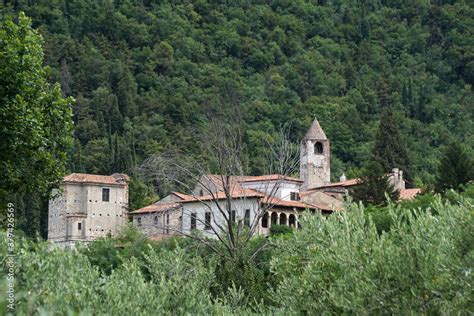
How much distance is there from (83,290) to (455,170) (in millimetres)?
53772

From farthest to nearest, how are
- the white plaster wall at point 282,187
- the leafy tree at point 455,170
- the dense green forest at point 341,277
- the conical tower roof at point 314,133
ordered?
the conical tower roof at point 314,133
the white plaster wall at point 282,187
the leafy tree at point 455,170
the dense green forest at point 341,277

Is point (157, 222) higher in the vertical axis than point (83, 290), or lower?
higher

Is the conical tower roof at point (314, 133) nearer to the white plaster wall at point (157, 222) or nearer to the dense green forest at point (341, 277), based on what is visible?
the white plaster wall at point (157, 222)

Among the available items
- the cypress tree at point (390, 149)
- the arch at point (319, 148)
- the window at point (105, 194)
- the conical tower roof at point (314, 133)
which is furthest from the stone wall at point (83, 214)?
the cypress tree at point (390, 149)

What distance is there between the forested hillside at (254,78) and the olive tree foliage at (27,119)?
7530 cm

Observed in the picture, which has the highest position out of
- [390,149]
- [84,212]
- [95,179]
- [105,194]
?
[390,149]

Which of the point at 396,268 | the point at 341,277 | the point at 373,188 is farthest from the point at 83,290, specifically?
the point at 373,188

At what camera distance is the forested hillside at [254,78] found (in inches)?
5354

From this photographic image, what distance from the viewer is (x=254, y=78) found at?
6939 inches

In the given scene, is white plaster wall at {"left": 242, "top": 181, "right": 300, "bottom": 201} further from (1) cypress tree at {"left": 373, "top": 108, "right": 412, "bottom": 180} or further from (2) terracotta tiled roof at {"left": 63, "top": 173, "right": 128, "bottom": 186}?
(2) terracotta tiled roof at {"left": 63, "top": 173, "right": 128, "bottom": 186}

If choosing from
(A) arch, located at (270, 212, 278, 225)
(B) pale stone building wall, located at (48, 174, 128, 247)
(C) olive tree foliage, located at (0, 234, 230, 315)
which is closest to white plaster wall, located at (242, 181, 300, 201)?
(A) arch, located at (270, 212, 278, 225)

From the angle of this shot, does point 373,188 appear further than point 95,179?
No

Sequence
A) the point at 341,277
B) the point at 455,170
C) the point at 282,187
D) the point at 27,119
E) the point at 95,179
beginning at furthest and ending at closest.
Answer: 1. the point at 95,179
2. the point at 282,187
3. the point at 455,170
4. the point at 27,119
5. the point at 341,277

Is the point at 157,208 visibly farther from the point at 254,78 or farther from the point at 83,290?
the point at 254,78
